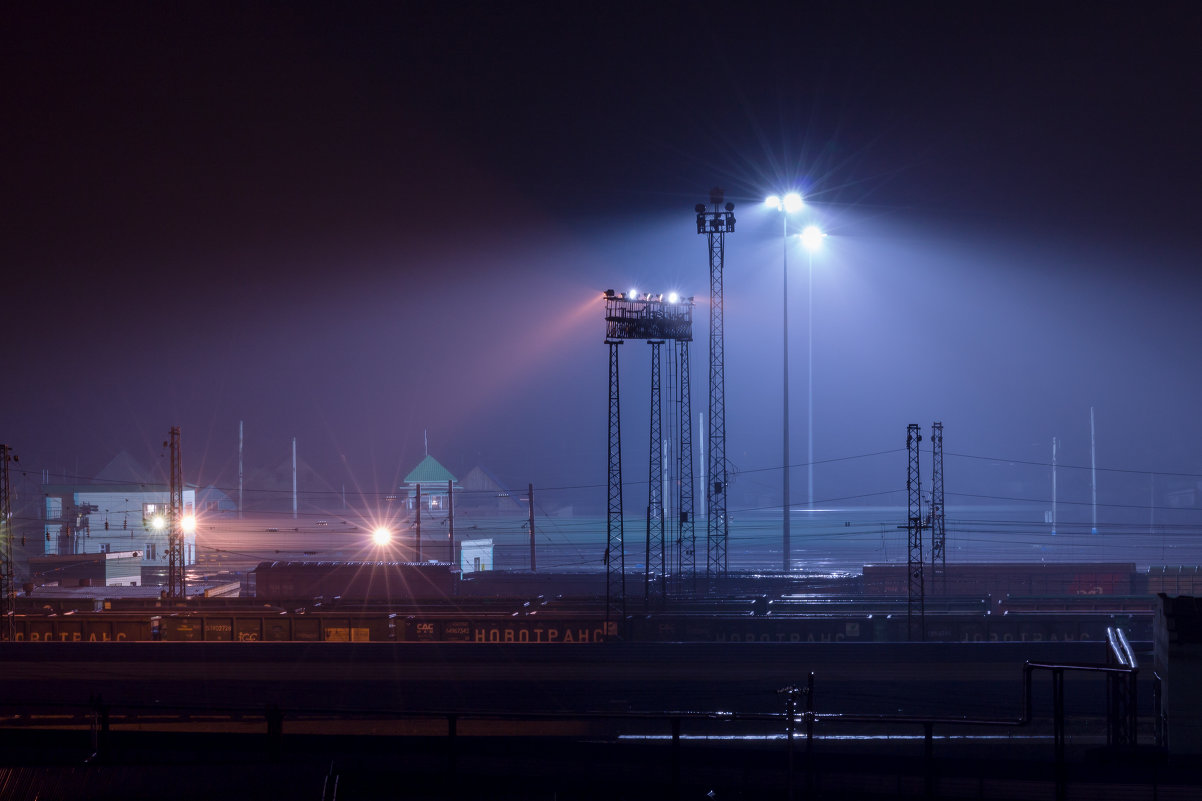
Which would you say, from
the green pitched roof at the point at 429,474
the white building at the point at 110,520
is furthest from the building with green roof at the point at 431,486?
the white building at the point at 110,520

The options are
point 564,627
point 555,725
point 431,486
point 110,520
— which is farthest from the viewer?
point 431,486

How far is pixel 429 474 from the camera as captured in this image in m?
51.8

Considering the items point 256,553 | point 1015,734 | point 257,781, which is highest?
point 257,781

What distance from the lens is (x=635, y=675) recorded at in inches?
530

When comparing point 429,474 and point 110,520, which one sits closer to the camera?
point 110,520

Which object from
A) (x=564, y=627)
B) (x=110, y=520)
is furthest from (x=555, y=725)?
(x=110, y=520)

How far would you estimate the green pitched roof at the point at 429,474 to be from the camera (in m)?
50.8

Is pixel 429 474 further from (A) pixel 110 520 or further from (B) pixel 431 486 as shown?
(A) pixel 110 520

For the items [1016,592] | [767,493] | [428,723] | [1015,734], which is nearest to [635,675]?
[428,723]

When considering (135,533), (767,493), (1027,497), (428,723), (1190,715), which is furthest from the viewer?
(767,493)

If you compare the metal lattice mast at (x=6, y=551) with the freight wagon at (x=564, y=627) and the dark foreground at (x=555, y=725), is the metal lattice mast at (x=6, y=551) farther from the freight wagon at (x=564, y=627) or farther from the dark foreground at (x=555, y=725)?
the dark foreground at (x=555, y=725)

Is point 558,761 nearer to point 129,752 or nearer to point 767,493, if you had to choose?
point 129,752

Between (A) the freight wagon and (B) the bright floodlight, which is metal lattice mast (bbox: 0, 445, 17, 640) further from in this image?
(B) the bright floodlight

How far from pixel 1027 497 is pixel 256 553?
159ft
